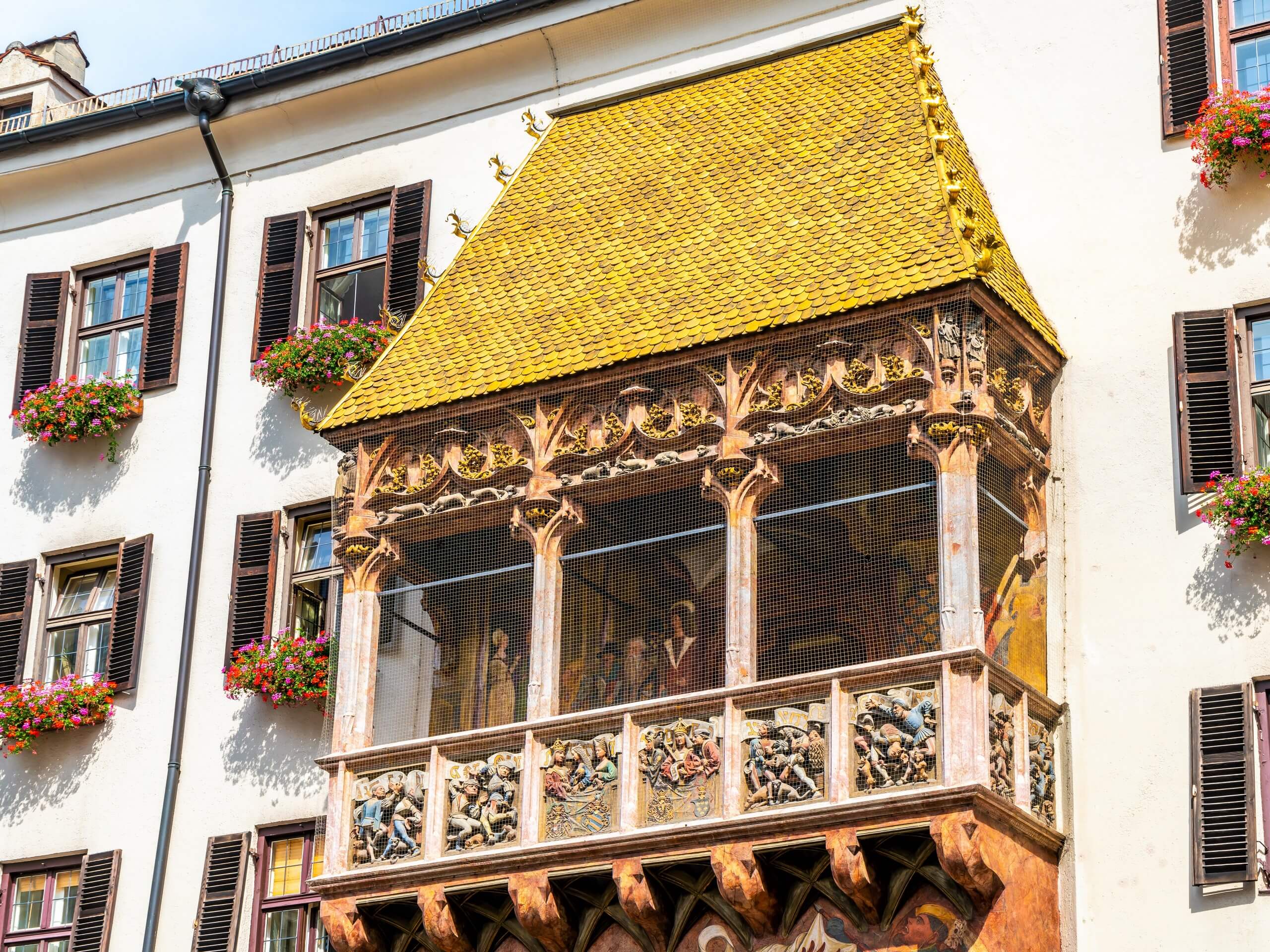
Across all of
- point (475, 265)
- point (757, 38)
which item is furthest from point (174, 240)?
point (757, 38)

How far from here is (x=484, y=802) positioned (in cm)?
1691

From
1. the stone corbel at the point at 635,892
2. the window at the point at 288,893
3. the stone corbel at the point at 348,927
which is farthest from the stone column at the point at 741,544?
the window at the point at 288,893

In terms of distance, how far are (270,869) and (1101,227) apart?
837cm

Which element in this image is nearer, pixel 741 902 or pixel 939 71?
pixel 741 902

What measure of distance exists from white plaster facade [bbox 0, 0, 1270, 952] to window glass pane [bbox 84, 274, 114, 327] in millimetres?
239

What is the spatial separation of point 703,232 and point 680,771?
4.68 meters

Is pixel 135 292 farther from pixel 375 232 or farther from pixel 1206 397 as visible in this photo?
pixel 1206 397

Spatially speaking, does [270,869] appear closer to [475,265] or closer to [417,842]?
[417,842]

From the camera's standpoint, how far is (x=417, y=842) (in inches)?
670

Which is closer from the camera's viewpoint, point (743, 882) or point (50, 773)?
point (743, 882)

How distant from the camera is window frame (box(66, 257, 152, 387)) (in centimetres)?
2283

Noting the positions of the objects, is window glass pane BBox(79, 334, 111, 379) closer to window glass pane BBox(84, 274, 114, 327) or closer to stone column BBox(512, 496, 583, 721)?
window glass pane BBox(84, 274, 114, 327)

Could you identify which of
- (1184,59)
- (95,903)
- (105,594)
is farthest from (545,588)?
(1184,59)

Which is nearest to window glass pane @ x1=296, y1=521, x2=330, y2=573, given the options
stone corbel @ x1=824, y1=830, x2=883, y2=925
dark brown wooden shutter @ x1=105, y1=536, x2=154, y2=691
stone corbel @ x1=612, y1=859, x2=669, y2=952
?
dark brown wooden shutter @ x1=105, y1=536, x2=154, y2=691
